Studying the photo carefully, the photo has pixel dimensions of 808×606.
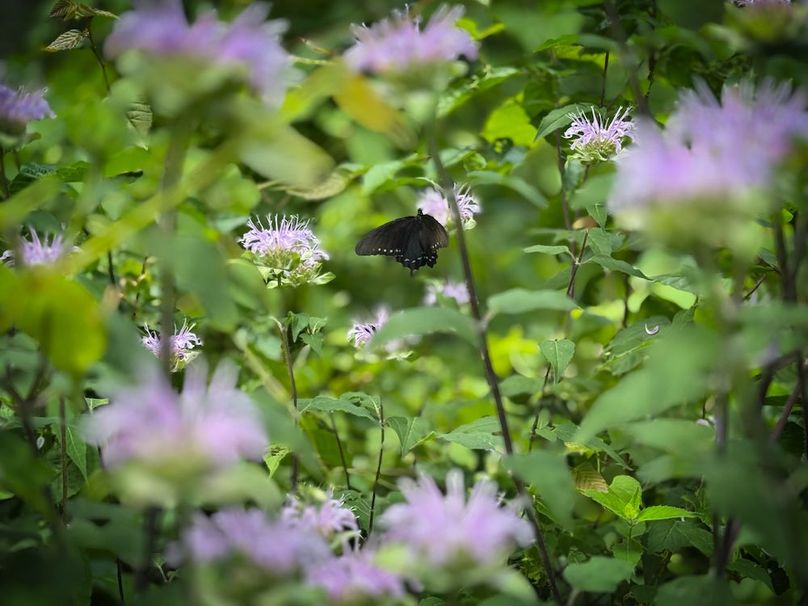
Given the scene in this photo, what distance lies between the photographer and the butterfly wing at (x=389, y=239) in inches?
45.2

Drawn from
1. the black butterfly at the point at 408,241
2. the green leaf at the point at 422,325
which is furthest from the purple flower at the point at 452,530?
the black butterfly at the point at 408,241

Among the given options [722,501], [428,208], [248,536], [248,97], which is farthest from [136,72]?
[428,208]

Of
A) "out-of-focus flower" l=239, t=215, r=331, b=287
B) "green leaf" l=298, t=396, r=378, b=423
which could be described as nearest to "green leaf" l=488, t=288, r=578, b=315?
"green leaf" l=298, t=396, r=378, b=423

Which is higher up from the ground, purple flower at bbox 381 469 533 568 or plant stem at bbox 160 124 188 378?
plant stem at bbox 160 124 188 378

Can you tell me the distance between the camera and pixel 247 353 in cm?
133

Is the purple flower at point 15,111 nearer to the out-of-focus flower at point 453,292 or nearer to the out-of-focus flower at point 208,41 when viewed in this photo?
the out-of-focus flower at point 208,41

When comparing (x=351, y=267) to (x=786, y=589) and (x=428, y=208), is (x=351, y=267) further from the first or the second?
(x=786, y=589)

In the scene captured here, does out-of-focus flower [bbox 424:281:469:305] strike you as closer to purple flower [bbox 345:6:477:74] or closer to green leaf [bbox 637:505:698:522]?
green leaf [bbox 637:505:698:522]

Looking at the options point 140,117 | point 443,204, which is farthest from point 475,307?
point 443,204

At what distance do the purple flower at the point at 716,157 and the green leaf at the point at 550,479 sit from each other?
23 cm

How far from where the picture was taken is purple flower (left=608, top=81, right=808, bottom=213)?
0.50 m

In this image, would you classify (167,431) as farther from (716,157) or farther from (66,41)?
(66,41)

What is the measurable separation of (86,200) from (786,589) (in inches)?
37.1

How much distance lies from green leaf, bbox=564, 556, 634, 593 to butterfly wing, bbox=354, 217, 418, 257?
1.94 ft
